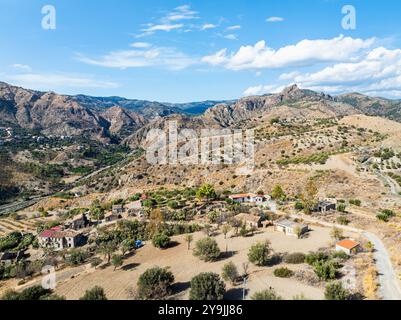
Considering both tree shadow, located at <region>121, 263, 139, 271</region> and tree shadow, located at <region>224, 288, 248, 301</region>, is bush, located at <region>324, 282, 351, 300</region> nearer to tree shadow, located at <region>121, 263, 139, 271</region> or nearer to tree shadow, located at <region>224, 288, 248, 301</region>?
tree shadow, located at <region>224, 288, 248, 301</region>

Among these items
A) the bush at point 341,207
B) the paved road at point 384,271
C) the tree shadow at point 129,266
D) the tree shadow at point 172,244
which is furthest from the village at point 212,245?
the paved road at point 384,271

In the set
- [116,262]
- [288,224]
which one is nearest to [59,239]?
[116,262]

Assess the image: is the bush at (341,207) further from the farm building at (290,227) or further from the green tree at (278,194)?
the green tree at (278,194)

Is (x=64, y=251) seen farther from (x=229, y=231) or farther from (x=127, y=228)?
(x=229, y=231)

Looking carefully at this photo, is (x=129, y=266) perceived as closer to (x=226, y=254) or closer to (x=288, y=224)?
(x=226, y=254)

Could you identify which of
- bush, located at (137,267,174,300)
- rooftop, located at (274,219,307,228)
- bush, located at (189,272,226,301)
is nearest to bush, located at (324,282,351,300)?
bush, located at (189,272,226,301)

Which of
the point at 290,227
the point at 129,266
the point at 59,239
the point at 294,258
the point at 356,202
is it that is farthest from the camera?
the point at 356,202

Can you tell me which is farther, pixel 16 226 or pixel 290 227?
pixel 16 226
